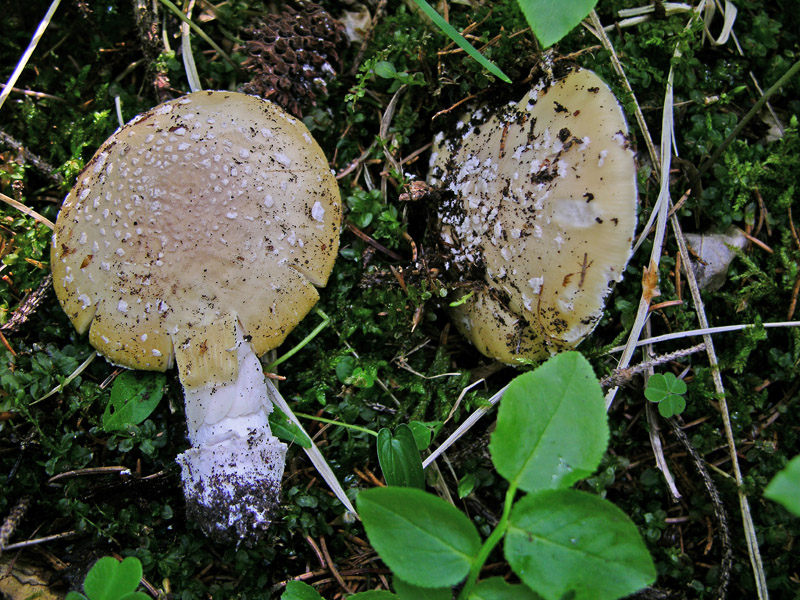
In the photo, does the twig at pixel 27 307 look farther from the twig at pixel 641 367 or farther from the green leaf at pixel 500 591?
the twig at pixel 641 367

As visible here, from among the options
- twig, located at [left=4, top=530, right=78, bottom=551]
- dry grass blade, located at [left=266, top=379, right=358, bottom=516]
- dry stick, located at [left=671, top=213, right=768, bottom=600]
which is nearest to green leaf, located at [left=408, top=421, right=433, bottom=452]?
dry grass blade, located at [left=266, top=379, right=358, bottom=516]

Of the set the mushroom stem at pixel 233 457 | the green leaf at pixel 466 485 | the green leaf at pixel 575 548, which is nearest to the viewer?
the green leaf at pixel 575 548

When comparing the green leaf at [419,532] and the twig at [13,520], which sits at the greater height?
the green leaf at [419,532]

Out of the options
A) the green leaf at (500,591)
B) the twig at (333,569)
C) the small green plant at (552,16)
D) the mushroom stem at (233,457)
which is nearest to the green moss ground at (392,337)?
the twig at (333,569)

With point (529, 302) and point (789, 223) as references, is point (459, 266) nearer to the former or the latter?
point (529, 302)

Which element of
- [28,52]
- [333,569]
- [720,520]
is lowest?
[333,569]

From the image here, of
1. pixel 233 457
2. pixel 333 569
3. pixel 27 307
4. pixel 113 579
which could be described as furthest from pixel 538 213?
pixel 27 307

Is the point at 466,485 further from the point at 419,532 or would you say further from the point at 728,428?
the point at 728,428

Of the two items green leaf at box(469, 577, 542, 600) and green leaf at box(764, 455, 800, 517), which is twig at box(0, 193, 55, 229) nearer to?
green leaf at box(469, 577, 542, 600)
